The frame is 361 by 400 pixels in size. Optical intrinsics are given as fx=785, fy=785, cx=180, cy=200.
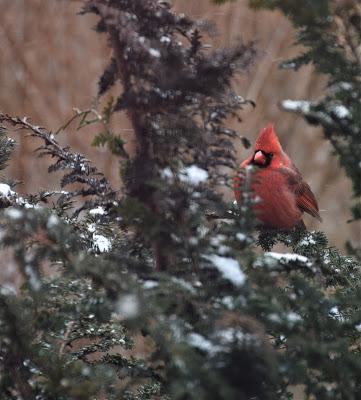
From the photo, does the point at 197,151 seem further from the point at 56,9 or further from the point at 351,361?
the point at 56,9

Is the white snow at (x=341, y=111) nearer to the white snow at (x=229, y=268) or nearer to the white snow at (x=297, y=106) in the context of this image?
the white snow at (x=297, y=106)

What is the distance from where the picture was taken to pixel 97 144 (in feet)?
4.38

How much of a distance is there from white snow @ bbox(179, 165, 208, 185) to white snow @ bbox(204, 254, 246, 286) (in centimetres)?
13

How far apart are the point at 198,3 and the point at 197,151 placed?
782 centimetres

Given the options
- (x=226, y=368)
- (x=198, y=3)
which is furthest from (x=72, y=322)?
(x=198, y=3)

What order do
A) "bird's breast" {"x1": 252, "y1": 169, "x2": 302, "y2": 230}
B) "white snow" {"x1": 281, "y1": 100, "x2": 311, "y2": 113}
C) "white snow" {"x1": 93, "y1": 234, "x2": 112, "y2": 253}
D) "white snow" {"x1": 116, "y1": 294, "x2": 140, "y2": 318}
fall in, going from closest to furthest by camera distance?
"white snow" {"x1": 116, "y1": 294, "x2": 140, "y2": 318}, "white snow" {"x1": 281, "y1": 100, "x2": 311, "y2": 113}, "white snow" {"x1": 93, "y1": 234, "x2": 112, "y2": 253}, "bird's breast" {"x1": 252, "y1": 169, "x2": 302, "y2": 230}

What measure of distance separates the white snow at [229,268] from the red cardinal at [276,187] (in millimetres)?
1215

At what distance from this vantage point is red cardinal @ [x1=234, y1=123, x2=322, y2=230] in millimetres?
2580

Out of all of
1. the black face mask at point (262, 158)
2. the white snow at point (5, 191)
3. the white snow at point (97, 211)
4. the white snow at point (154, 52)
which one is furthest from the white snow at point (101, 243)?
the black face mask at point (262, 158)

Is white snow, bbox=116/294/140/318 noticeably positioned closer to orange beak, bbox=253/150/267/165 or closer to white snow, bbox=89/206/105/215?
white snow, bbox=89/206/105/215

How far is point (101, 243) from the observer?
1689mm

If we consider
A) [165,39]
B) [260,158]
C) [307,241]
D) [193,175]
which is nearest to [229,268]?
[193,175]

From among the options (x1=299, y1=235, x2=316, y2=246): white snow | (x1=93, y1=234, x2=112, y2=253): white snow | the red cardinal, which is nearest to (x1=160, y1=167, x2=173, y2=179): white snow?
(x1=93, y1=234, x2=112, y2=253): white snow

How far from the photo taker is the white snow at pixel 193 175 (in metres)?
1.30
